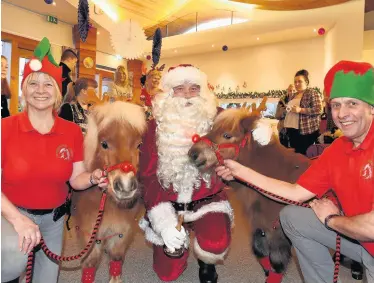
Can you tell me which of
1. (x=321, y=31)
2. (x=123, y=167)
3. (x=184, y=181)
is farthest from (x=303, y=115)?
(x=321, y=31)

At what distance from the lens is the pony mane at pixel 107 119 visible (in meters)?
2.39

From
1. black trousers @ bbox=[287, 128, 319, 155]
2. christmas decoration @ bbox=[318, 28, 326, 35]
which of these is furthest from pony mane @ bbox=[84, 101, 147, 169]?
christmas decoration @ bbox=[318, 28, 326, 35]

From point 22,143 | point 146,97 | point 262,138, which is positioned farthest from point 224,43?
point 22,143

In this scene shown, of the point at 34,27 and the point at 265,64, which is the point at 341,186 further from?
the point at 265,64

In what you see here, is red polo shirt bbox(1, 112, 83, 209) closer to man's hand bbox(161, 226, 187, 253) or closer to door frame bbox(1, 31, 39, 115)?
man's hand bbox(161, 226, 187, 253)

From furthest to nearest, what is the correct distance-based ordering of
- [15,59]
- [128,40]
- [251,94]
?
[251,94] < [15,59] < [128,40]

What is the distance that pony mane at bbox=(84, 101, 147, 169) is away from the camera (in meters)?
2.39

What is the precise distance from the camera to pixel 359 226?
1.75 m

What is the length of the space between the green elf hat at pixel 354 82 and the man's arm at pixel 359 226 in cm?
60

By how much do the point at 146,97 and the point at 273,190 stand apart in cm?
179

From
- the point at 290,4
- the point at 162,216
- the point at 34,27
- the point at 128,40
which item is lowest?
the point at 162,216

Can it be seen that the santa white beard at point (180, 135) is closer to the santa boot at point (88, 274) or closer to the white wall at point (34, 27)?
the santa boot at point (88, 274)

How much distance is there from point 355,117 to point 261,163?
92 centimetres

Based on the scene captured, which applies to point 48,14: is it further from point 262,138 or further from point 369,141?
point 369,141
